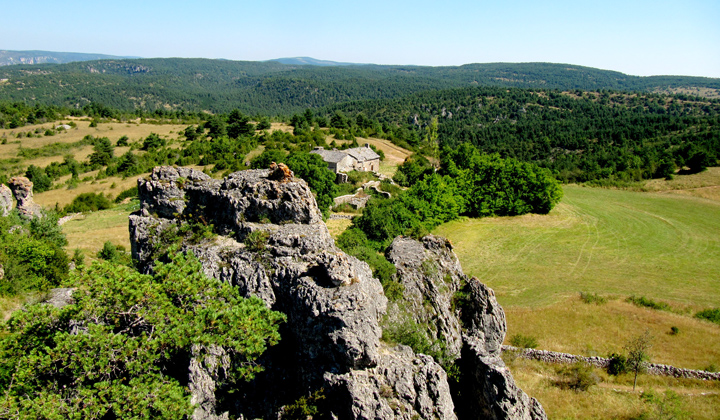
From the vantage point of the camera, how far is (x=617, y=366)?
2056cm

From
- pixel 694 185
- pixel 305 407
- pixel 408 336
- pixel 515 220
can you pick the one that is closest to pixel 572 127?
pixel 694 185

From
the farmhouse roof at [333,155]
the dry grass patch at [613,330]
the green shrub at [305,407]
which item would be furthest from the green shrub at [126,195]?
the green shrub at [305,407]

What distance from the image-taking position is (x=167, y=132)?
292 ft

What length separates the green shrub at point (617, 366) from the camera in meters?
20.5

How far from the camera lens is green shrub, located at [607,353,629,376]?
20.5m

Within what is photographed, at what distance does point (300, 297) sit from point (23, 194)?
38.8 meters

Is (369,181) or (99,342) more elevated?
(99,342)

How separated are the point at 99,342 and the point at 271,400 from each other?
4859 mm

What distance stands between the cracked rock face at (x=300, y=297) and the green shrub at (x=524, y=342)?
7.72 m

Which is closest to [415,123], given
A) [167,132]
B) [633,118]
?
[633,118]

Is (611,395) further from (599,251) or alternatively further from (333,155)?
(333,155)

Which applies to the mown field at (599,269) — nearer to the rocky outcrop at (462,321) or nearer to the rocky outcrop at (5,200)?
the rocky outcrop at (5,200)

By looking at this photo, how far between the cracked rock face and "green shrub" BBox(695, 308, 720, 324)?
861 inches

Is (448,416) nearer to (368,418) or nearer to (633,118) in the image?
(368,418)
